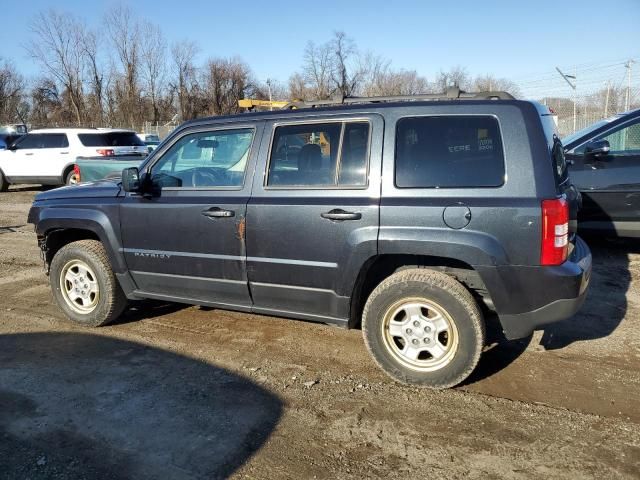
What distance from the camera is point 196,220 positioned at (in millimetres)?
4062

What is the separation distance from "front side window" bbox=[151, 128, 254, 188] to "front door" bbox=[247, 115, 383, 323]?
211mm

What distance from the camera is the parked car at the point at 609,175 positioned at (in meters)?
6.32

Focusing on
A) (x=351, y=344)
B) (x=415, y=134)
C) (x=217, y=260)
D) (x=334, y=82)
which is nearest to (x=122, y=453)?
(x=217, y=260)

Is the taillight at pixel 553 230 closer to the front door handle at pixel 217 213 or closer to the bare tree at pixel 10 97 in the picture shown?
the front door handle at pixel 217 213

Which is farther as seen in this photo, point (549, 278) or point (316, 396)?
point (316, 396)

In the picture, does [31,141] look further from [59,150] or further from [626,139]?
[626,139]

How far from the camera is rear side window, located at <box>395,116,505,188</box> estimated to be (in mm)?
3256

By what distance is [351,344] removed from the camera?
4.28 meters

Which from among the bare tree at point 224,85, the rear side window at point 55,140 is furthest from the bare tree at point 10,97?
the rear side window at point 55,140

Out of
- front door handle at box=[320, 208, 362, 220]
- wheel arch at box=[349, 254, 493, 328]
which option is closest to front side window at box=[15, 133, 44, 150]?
front door handle at box=[320, 208, 362, 220]

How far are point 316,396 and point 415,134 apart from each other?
74.1 inches

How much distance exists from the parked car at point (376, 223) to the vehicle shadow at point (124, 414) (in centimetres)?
69

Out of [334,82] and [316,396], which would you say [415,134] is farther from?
[334,82]

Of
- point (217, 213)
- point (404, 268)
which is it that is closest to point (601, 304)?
point (404, 268)
